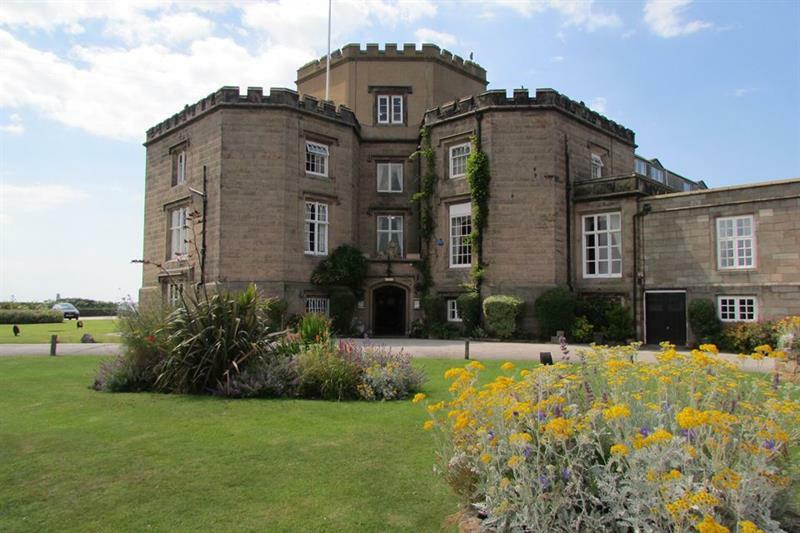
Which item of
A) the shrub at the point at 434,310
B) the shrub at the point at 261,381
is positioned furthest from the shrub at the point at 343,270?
the shrub at the point at 261,381

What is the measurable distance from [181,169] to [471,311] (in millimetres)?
16035

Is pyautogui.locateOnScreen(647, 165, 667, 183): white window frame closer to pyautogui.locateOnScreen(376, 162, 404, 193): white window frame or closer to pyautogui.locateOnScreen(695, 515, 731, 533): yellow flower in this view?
pyautogui.locateOnScreen(376, 162, 404, 193): white window frame

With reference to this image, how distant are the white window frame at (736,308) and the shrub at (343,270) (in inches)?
584

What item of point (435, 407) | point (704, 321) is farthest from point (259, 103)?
point (435, 407)

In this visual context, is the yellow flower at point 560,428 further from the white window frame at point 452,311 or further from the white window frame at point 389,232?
the white window frame at point 389,232

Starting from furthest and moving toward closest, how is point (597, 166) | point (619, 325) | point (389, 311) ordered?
point (389, 311), point (597, 166), point (619, 325)

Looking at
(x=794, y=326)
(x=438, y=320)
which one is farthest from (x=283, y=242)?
(x=794, y=326)

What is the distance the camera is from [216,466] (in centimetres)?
585

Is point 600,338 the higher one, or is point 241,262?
point 241,262

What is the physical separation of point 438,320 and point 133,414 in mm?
17387

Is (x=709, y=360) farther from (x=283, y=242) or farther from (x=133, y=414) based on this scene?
(x=283, y=242)

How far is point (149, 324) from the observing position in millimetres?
10945

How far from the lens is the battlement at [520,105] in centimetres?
2338

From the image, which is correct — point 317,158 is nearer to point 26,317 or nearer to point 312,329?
point 312,329
